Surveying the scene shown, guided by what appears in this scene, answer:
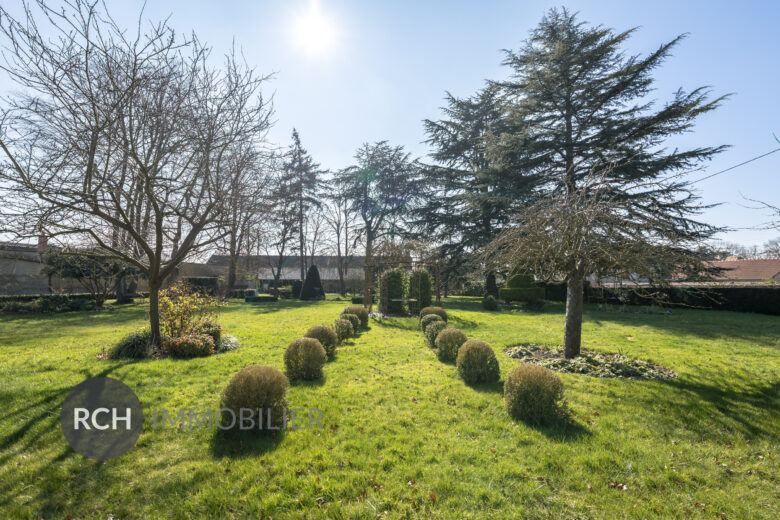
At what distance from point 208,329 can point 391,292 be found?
944 cm

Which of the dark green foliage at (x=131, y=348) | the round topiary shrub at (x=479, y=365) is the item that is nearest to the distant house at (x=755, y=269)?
the round topiary shrub at (x=479, y=365)

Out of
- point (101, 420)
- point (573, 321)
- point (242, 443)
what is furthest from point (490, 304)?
point (101, 420)

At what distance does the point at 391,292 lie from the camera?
53.9 feet

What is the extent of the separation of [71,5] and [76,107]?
1559 millimetres

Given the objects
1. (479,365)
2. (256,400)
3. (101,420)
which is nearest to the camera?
(256,400)

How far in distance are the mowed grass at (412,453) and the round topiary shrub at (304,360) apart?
1.28 ft

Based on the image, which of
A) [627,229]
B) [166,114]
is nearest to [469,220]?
[627,229]

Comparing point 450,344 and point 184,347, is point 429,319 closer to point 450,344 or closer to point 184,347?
point 450,344

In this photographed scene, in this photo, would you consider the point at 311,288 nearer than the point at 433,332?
No

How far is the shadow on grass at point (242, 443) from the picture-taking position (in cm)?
342

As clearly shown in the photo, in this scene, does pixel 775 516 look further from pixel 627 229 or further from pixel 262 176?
pixel 262 176

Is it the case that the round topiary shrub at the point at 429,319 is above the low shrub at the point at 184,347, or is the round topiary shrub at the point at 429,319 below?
above

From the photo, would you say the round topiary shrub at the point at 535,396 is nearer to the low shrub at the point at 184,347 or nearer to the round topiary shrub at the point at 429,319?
the round topiary shrub at the point at 429,319

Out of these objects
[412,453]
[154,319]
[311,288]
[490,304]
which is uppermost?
[154,319]
